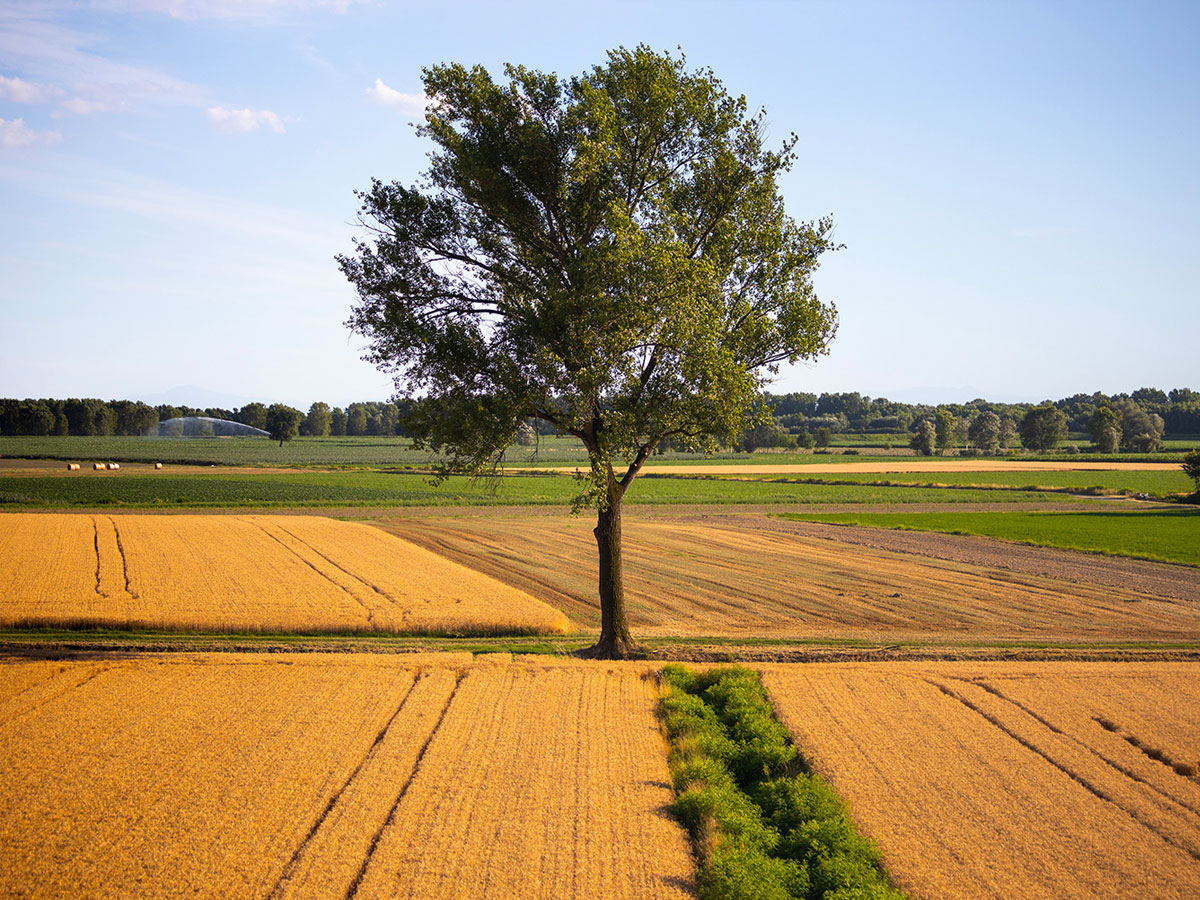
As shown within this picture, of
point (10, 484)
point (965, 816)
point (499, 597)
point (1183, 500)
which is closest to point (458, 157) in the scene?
point (499, 597)

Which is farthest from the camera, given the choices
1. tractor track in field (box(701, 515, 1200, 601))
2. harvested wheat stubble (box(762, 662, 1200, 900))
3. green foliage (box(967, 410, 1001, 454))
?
green foliage (box(967, 410, 1001, 454))

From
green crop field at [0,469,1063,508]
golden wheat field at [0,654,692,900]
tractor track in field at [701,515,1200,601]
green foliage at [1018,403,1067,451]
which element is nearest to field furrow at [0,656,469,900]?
golden wheat field at [0,654,692,900]

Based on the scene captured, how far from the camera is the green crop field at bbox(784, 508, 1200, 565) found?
42.9m

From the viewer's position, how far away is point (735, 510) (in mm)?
67438

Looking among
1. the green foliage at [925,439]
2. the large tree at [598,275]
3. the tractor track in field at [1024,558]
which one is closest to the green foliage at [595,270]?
the large tree at [598,275]

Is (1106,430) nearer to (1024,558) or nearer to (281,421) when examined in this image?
(1024,558)

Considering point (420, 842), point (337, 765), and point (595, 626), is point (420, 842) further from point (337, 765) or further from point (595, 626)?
point (595, 626)

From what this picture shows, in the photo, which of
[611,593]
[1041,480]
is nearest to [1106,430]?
[1041,480]

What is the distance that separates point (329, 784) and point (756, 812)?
5.73m

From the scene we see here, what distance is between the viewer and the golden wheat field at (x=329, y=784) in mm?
8523

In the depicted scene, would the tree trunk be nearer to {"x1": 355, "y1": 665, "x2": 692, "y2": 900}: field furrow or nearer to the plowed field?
the plowed field

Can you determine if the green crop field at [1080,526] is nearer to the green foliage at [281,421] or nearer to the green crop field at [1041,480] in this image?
the green crop field at [1041,480]

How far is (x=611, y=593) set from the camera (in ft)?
68.4

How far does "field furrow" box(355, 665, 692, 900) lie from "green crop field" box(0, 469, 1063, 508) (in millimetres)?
52871
